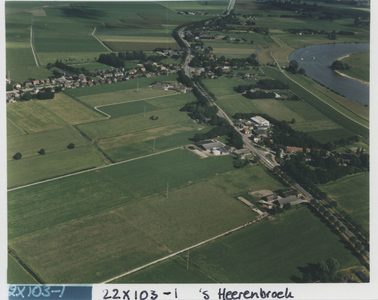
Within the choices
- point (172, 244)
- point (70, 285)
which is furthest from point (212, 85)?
point (70, 285)

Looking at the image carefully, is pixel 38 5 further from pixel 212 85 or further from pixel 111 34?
pixel 212 85

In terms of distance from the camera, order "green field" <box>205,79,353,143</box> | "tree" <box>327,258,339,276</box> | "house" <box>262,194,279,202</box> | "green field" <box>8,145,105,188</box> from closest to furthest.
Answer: "tree" <box>327,258,339,276</box>, "house" <box>262,194,279,202</box>, "green field" <box>8,145,105,188</box>, "green field" <box>205,79,353,143</box>

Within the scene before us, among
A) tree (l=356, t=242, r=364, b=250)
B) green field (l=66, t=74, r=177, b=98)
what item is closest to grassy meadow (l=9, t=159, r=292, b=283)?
tree (l=356, t=242, r=364, b=250)

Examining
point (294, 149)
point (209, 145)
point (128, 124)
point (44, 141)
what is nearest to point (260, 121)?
point (294, 149)

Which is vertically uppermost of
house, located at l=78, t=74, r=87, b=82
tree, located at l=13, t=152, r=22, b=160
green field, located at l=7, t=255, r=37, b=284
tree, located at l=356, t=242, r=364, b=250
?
house, located at l=78, t=74, r=87, b=82

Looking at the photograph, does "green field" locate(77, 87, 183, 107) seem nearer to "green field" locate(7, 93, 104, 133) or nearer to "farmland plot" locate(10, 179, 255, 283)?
"green field" locate(7, 93, 104, 133)

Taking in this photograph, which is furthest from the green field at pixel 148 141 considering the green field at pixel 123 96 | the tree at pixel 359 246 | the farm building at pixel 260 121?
the tree at pixel 359 246
